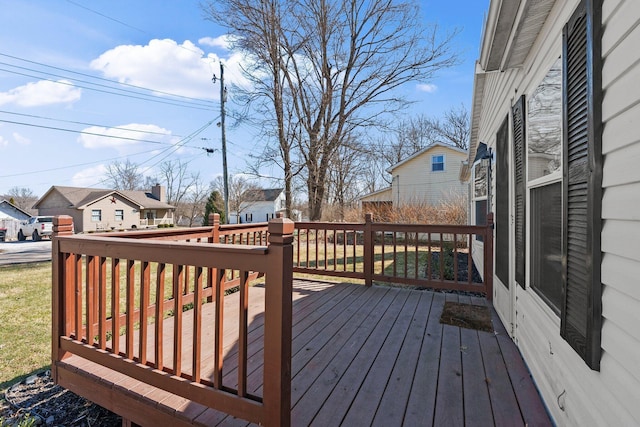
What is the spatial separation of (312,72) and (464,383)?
1447 cm

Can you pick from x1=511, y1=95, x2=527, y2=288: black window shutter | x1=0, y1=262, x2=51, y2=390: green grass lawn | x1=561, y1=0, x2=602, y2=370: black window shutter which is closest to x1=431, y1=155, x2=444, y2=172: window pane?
x1=511, y1=95, x2=527, y2=288: black window shutter

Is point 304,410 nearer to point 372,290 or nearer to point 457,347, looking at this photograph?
point 457,347

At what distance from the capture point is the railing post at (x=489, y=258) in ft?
12.1

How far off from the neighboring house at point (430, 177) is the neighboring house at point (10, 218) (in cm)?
3032

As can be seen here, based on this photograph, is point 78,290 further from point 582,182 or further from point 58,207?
point 58,207

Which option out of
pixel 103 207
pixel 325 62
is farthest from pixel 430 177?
pixel 103 207

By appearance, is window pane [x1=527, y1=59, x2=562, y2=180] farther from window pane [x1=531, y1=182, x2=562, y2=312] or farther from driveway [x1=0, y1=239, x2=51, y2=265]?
driveway [x1=0, y1=239, x2=51, y2=265]

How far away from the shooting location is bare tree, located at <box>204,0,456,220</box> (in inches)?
498

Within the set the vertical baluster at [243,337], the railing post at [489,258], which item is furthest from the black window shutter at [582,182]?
the railing post at [489,258]

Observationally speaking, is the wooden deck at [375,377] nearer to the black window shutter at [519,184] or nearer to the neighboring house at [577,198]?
the neighboring house at [577,198]

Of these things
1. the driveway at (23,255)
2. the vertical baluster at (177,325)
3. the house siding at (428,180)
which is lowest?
the driveway at (23,255)

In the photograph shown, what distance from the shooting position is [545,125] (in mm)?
1894

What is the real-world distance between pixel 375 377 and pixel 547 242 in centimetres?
141

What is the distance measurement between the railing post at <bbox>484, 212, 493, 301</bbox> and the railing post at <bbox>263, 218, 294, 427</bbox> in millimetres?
3201
